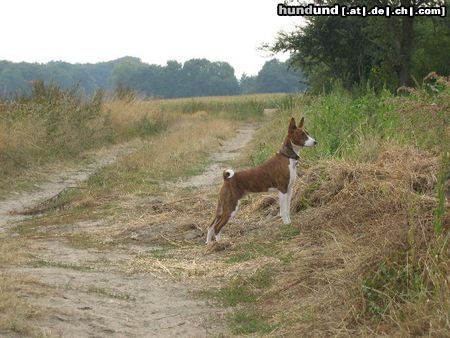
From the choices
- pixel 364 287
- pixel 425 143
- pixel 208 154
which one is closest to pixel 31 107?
pixel 208 154

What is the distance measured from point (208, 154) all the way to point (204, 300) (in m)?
14.0

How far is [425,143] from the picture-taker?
9.26 m

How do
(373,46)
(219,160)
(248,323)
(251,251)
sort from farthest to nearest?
1. (373,46)
2. (219,160)
3. (251,251)
4. (248,323)

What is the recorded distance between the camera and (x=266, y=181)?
846cm

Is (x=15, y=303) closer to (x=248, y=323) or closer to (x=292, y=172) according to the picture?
(x=248, y=323)

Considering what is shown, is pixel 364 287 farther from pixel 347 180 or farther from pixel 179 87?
pixel 179 87

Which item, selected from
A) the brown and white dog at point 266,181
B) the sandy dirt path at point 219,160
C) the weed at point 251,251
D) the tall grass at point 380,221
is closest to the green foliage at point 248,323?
the tall grass at point 380,221

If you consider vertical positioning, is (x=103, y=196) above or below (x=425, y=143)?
below

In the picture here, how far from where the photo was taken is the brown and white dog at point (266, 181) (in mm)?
8250

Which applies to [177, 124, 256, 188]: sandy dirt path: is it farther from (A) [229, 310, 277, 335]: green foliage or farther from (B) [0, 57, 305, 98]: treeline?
(B) [0, 57, 305, 98]: treeline

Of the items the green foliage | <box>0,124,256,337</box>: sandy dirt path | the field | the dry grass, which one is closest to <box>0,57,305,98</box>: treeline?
the field

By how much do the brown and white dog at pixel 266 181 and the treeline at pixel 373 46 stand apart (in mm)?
13529

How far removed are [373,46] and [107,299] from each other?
24217 millimetres

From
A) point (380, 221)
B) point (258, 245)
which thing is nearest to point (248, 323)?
point (380, 221)
